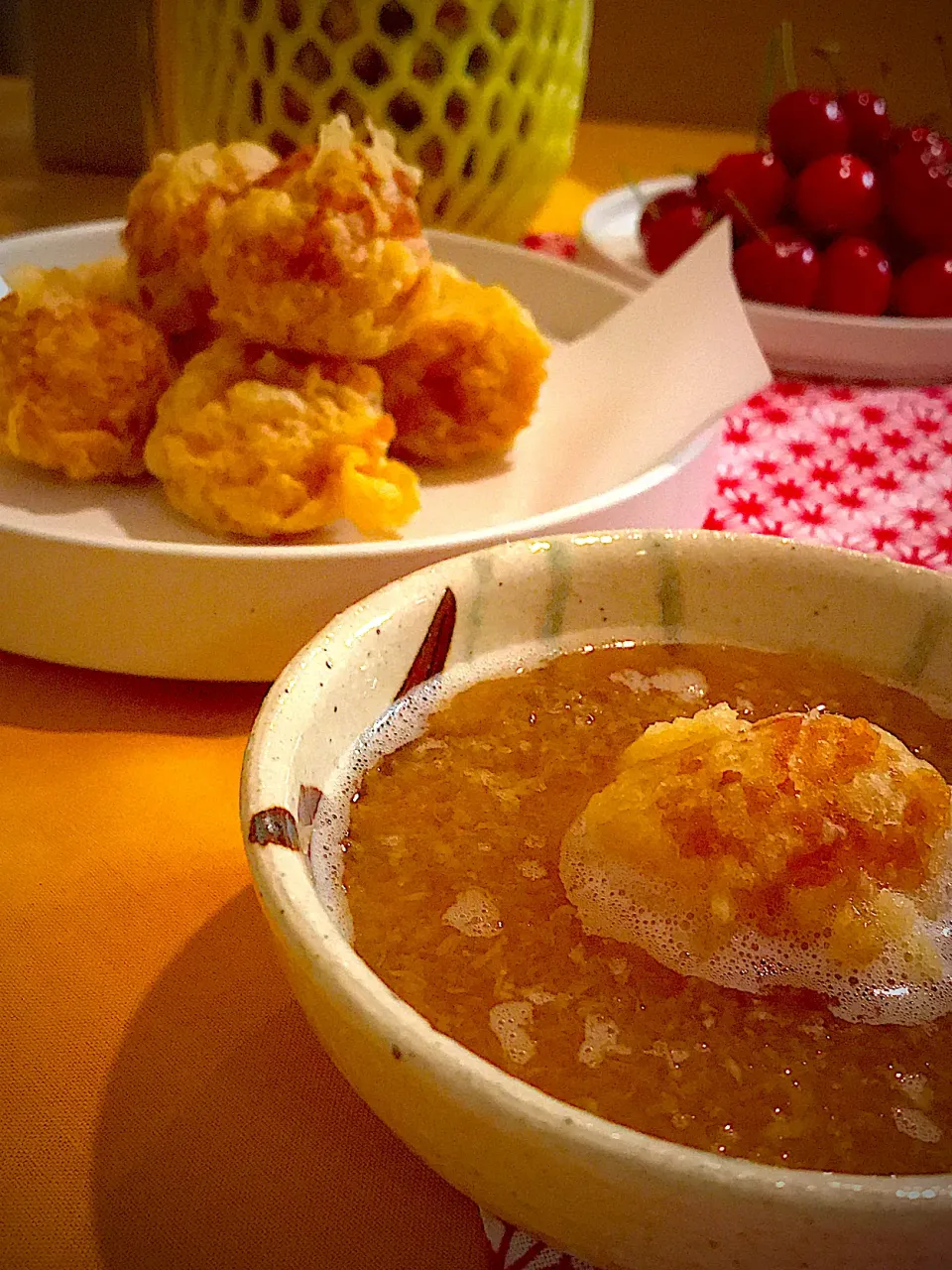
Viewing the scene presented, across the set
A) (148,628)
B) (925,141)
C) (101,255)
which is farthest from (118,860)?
(925,141)

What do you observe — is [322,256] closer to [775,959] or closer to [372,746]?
[372,746]

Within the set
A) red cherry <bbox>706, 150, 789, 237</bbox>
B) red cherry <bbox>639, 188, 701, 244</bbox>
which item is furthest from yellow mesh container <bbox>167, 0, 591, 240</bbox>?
red cherry <bbox>706, 150, 789, 237</bbox>

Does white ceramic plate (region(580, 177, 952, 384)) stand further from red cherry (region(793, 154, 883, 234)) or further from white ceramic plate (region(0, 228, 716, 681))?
white ceramic plate (region(0, 228, 716, 681))

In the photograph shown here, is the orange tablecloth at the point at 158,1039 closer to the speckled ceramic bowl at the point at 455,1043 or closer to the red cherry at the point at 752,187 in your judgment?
the speckled ceramic bowl at the point at 455,1043

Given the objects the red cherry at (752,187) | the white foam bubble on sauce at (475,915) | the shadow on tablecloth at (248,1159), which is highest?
the red cherry at (752,187)

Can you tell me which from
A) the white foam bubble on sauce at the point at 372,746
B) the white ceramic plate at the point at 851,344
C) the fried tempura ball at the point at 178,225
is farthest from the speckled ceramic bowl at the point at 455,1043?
the white ceramic plate at the point at 851,344

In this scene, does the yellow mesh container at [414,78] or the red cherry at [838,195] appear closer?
the yellow mesh container at [414,78]

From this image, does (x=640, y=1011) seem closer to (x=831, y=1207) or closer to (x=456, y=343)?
(x=831, y=1207)
